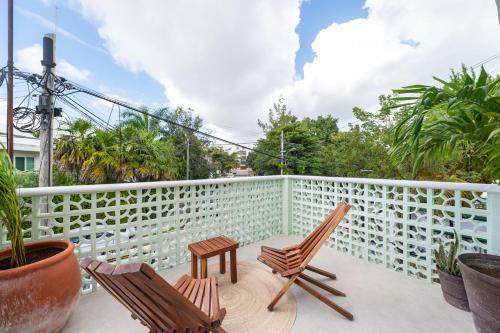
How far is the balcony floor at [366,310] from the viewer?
169 centimetres

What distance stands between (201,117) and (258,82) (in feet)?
30.6

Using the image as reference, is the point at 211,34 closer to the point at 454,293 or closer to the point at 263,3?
the point at 263,3

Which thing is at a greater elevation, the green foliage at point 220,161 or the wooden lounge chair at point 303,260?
the green foliage at point 220,161

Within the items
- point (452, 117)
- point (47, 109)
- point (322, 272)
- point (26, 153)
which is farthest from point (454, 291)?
point (26, 153)

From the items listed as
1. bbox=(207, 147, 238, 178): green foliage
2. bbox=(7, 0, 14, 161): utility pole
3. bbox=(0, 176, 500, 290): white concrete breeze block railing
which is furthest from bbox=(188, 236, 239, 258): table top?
bbox=(207, 147, 238, 178): green foliage

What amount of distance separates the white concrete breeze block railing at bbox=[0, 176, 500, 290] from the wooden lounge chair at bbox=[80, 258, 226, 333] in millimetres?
1420

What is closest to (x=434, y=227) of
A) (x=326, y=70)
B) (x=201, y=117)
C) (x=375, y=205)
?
(x=375, y=205)

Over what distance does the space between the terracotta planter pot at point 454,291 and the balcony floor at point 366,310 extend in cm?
6

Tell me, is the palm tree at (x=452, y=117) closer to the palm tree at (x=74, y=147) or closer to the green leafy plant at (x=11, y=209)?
the green leafy plant at (x=11, y=209)

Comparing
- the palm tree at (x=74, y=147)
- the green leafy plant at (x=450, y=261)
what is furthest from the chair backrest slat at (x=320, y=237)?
the palm tree at (x=74, y=147)

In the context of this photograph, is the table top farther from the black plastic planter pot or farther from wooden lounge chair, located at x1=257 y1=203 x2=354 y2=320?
the black plastic planter pot

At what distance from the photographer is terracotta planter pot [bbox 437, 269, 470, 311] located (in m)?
1.85

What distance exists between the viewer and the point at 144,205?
2.49 meters

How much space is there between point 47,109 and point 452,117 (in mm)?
5603
